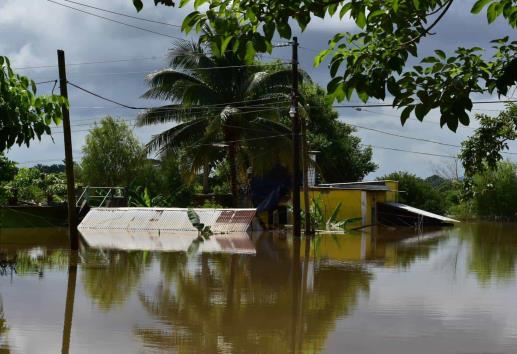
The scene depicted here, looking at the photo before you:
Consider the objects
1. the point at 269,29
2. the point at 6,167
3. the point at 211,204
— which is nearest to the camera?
the point at 269,29

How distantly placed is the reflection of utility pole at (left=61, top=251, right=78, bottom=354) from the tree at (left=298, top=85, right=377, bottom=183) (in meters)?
31.1

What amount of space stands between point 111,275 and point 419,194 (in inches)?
1363

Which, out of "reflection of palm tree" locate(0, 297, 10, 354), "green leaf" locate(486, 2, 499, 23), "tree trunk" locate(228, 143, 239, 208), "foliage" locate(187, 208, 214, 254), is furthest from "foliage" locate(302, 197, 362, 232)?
"green leaf" locate(486, 2, 499, 23)

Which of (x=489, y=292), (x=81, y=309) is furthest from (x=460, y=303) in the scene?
(x=81, y=309)

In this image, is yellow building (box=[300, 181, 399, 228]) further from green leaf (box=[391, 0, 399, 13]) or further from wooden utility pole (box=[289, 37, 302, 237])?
green leaf (box=[391, 0, 399, 13])

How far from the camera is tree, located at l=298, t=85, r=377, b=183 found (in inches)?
1965

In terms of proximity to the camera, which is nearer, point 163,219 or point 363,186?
point 163,219

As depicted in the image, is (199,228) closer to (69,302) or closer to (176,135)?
(176,135)

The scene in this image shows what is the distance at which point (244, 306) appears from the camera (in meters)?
12.0

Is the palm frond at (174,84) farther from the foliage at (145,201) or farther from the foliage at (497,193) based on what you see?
the foliage at (497,193)

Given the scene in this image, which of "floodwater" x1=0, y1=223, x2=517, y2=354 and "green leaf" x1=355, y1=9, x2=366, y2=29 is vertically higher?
"green leaf" x1=355, y1=9, x2=366, y2=29

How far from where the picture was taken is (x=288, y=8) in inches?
152

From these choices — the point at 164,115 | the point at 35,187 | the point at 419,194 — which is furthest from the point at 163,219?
the point at 419,194

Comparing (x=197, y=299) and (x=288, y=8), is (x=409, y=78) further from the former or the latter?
(x=197, y=299)
